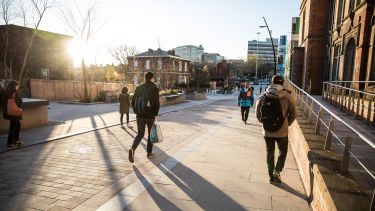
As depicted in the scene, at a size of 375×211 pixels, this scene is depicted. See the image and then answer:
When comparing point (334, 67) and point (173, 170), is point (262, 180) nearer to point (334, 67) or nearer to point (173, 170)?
point (173, 170)

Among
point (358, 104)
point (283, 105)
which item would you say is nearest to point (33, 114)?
point (283, 105)

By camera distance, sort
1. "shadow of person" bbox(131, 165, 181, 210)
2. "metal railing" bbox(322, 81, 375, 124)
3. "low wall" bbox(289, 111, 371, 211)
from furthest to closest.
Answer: "metal railing" bbox(322, 81, 375, 124) → "shadow of person" bbox(131, 165, 181, 210) → "low wall" bbox(289, 111, 371, 211)

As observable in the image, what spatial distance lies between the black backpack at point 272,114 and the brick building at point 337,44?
10121mm

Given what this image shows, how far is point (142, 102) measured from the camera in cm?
645

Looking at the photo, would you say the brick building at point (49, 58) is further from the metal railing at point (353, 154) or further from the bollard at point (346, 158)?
the bollard at point (346, 158)

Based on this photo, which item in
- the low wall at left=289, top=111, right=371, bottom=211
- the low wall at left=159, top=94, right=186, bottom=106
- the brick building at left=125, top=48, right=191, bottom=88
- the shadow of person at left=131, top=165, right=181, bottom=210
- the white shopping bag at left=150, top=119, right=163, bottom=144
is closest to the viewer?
the low wall at left=289, top=111, right=371, bottom=211

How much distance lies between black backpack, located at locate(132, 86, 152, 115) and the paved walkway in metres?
1.15

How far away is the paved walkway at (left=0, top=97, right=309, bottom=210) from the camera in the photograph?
4406 millimetres

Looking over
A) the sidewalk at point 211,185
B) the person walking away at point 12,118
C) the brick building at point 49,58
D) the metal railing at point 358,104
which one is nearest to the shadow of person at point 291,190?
the sidewalk at point 211,185

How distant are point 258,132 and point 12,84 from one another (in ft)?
25.9

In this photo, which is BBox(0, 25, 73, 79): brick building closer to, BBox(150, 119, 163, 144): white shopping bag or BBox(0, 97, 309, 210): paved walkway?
BBox(0, 97, 309, 210): paved walkway

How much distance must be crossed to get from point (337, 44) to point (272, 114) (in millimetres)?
16282

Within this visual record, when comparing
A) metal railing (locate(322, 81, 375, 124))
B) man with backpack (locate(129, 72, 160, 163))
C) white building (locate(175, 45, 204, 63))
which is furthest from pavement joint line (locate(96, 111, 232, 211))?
white building (locate(175, 45, 204, 63))

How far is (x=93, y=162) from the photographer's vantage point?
652 cm
